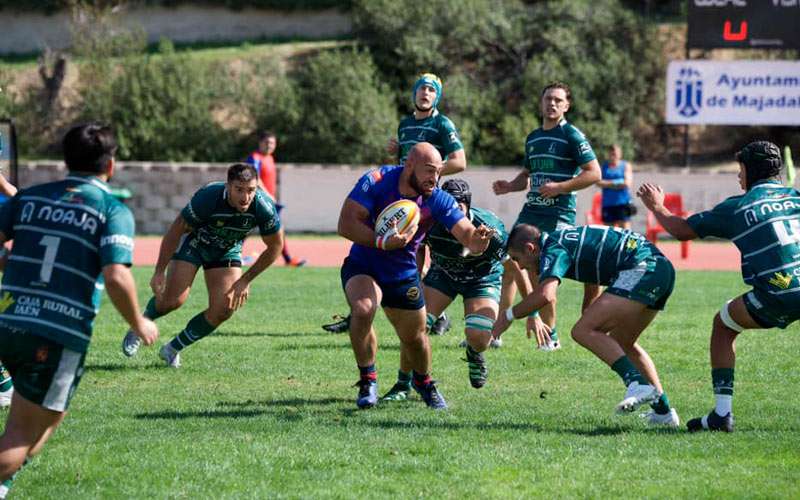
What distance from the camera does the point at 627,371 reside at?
7.54 meters

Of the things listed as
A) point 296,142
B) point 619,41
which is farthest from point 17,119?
point 619,41

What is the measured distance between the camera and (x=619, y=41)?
35875 mm

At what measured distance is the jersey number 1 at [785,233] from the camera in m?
7.13

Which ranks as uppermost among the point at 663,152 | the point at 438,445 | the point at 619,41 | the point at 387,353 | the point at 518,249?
the point at 518,249

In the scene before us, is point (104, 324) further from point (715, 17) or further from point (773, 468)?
point (715, 17)

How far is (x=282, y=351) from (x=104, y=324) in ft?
9.24

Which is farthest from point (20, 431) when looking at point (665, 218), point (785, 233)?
point (785, 233)

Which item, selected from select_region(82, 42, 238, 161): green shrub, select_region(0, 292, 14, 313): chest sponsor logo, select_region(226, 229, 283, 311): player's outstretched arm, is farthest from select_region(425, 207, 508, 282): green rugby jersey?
select_region(82, 42, 238, 161): green shrub

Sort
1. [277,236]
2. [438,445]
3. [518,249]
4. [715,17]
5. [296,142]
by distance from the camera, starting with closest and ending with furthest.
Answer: [438,445] → [518,249] → [277,236] → [715,17] → [296,142]

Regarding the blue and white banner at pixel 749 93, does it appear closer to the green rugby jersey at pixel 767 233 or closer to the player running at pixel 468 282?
the player running at pixel 468 282

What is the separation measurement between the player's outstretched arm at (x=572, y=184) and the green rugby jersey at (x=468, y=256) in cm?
136

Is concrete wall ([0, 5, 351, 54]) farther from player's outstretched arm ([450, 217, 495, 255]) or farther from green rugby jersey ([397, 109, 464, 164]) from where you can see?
player's outstretched arm ([450, 217, 495, 255])

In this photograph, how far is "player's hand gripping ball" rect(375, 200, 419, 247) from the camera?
7539mm

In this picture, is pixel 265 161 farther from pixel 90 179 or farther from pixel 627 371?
pixel 90 179
